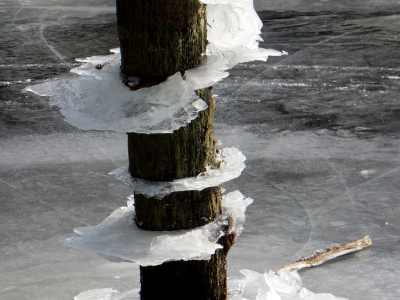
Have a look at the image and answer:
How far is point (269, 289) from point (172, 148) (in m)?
0.74

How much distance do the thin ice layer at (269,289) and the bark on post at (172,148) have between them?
21 centimetres

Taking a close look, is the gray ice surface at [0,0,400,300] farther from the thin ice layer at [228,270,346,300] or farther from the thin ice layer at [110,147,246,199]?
the thin ice layer at [110,147,246,199]

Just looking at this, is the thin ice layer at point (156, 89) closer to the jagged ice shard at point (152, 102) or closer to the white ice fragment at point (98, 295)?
the jagged ice shard at point (152, 102)

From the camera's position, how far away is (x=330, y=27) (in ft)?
25.7

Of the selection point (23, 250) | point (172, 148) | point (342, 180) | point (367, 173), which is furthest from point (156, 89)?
point (367, 173)

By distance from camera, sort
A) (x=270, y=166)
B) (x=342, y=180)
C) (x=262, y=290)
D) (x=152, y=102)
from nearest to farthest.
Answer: (x=152, y=102)
(x=262, y=290)
(x=342, y=180)
(x=270, y=166)

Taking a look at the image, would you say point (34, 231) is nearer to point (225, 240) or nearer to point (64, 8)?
point (225, 240)

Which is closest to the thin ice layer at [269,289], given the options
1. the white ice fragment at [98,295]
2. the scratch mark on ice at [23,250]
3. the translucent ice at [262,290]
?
the translucent ice at [262,290]

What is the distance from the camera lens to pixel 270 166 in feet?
12.6

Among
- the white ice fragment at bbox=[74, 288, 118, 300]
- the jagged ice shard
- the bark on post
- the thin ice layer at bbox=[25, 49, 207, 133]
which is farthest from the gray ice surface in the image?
the thin ice layer at bbox=[25, 49, 207, 133]

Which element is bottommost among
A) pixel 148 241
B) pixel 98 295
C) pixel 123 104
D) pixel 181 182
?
pixel 98 295

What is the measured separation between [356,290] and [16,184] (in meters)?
2.26

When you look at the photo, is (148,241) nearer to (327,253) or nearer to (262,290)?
(262,290)

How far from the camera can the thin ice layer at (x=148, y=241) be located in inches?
62.6
